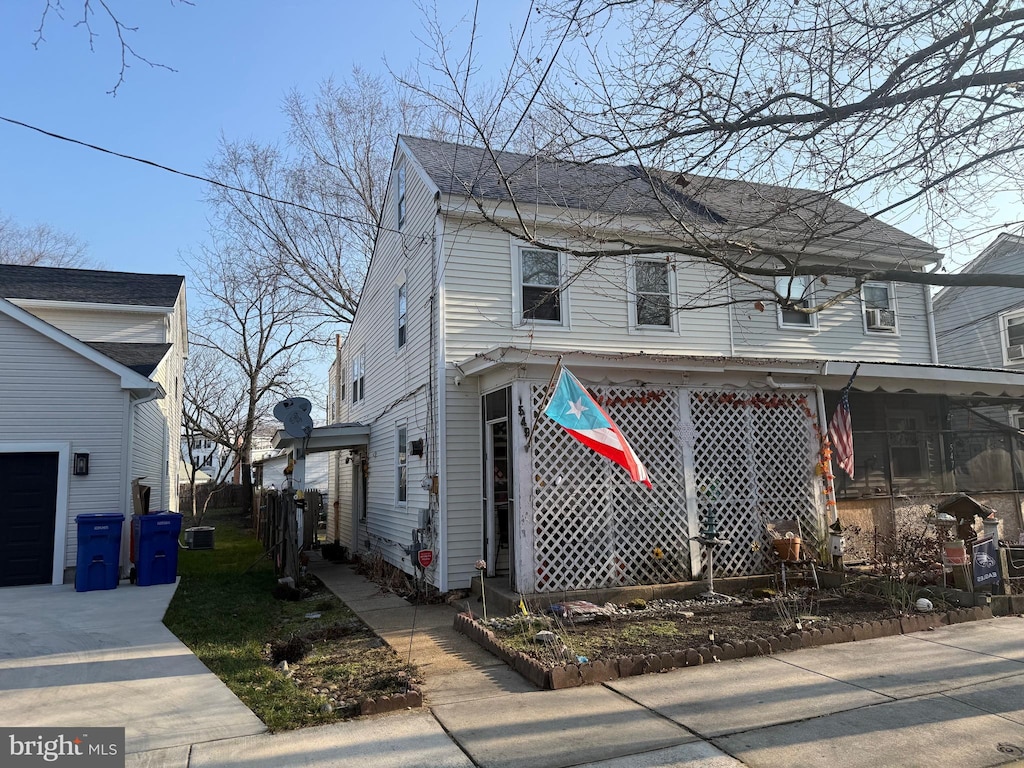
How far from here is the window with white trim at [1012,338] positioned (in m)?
18.8

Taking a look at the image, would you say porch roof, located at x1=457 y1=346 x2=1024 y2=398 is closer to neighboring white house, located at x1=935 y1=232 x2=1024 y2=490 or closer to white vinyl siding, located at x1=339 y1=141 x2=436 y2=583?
white vinyl siding, located at x1=339 y1=141 x2=436 y2=583

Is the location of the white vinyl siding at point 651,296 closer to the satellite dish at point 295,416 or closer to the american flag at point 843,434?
the american flag at point 843,434

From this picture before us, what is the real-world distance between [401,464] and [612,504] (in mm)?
4532

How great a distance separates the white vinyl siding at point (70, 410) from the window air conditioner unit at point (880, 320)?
14.0 m

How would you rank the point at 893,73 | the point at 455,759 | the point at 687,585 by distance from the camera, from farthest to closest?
1. the point at 687,585
2. the point at 893,73
3. the point at 455,759

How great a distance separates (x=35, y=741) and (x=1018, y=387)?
13788 millimetres

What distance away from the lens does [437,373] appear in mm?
10172

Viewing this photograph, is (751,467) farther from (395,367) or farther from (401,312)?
(401,312)

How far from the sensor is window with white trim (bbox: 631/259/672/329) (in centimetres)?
1167

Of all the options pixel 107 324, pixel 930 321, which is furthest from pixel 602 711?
pixel 107 324

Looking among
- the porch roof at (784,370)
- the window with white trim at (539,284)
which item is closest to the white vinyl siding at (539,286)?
the window with white trim at (539,284)

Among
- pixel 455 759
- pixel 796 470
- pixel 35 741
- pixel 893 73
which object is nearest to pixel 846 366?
pixel 796 470

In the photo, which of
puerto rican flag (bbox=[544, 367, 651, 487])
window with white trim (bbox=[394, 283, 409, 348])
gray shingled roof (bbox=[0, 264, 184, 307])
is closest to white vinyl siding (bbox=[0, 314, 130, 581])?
window with white trim (bbox=[394, 283, 409, 348])

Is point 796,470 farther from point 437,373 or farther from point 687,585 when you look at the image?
point 437,373
